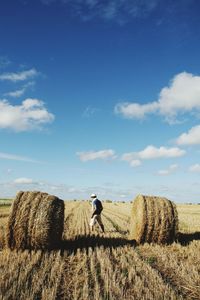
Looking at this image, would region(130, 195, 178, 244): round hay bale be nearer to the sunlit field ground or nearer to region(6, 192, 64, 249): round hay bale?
the sunlit field ground

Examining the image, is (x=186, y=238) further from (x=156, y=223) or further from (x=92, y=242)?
(x=92, y=242)

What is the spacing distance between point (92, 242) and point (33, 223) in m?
2.96

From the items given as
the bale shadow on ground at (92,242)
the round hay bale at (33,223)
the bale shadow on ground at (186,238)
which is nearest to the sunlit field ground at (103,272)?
the bale shadow on ground at (92,242)

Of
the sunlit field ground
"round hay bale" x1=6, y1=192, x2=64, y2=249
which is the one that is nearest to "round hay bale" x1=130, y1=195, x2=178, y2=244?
the sunlit field ground

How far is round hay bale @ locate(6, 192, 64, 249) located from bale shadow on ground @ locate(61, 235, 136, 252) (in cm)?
78

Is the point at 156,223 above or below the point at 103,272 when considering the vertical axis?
above

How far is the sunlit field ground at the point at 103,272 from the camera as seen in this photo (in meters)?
7.08

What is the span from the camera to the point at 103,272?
8625 millimetres

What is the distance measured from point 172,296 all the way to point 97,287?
141 cm

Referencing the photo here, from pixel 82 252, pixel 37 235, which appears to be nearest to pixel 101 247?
pixel 82 252

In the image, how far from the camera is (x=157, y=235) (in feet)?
43.3

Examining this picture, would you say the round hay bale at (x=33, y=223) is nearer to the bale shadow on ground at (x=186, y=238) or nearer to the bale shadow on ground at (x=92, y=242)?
the bale shadow on ground at (x=92, y=242)

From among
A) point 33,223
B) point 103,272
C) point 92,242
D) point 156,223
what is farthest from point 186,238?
point 103,272

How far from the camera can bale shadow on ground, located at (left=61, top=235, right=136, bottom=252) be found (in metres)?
12.4
